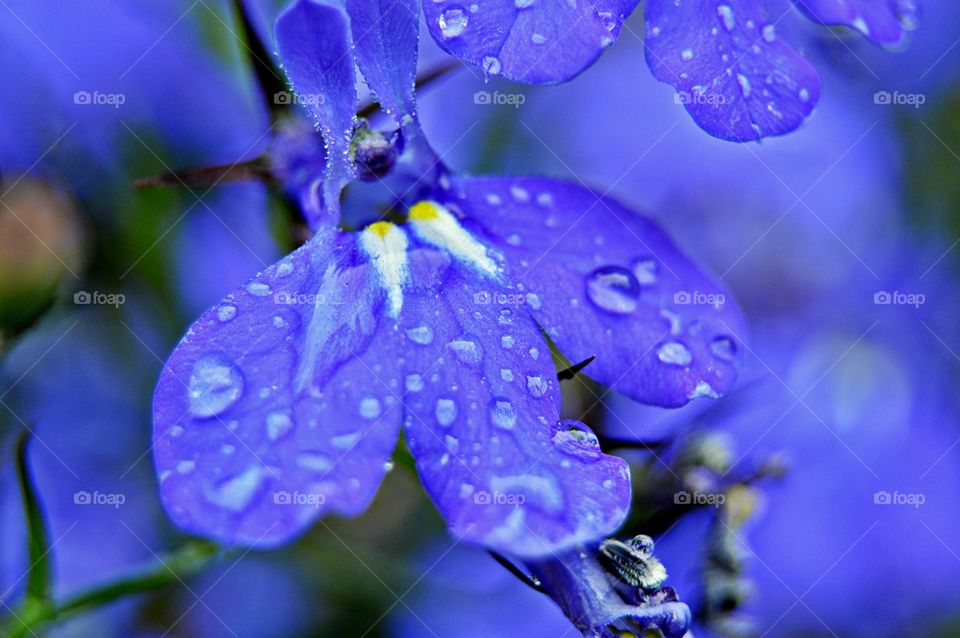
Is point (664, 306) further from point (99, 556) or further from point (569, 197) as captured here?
point (99, 556)

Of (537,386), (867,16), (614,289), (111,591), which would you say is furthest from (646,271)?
(111,591)

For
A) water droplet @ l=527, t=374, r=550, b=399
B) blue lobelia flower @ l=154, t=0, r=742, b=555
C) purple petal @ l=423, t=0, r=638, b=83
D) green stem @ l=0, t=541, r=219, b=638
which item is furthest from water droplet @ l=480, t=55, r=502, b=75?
green stem @ l=0, t=541, r=219, b=638

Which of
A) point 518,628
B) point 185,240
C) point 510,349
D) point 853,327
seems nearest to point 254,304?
point 510,349

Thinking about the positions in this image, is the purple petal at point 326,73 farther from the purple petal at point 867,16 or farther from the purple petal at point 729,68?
the purple petal at point 867,16

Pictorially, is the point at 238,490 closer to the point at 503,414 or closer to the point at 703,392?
the point at 503,414

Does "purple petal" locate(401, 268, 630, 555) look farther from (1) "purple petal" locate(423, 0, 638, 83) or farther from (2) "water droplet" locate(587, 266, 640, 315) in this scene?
(1) "purple petal" locate(423, 0, 638, 83)

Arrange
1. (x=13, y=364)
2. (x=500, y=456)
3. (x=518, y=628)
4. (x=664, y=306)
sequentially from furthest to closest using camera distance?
(x=518, y=628) → (x=13, y=364) → (x=664, y=306) → (x=500, y=456)
